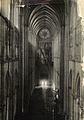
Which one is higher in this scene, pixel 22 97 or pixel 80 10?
pixel 80 10

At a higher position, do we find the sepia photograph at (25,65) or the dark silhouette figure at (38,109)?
the sepia photograph at (25,65)

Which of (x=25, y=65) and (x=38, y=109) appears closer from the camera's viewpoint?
(x=25, y=65)

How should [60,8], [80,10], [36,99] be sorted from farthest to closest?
[36,99], [60,8], [80,10]

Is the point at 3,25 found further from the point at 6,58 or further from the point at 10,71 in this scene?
the point at 10,71

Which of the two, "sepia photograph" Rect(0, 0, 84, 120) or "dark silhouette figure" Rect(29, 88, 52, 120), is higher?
"sepia photograph" Rect(0, 0, 84, 120)

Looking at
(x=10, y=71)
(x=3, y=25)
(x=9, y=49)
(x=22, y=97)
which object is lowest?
(x=22, y=97)

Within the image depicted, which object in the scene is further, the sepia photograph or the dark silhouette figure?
the dark silhouette figure

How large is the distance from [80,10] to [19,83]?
1363 cm

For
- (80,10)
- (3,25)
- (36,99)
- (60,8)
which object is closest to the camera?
(80,10)

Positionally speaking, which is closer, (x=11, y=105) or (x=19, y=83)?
(x=11, y=105)

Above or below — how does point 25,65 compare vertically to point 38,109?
above

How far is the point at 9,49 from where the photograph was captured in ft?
68.6

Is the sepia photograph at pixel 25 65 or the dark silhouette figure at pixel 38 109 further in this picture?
the dark silhouette figure at pixel 38 109

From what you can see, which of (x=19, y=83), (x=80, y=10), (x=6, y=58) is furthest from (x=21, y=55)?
(x=80, y=10)
